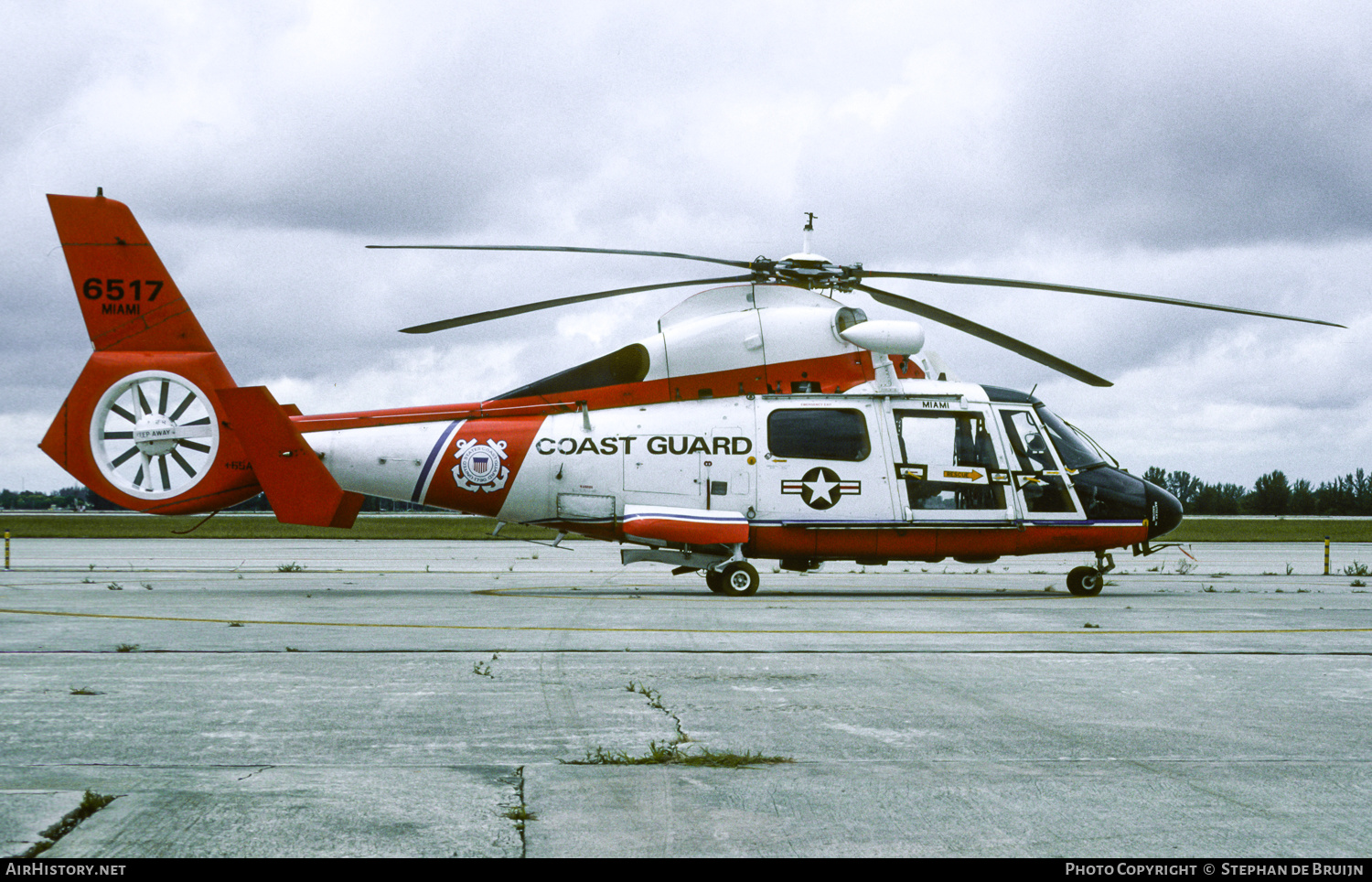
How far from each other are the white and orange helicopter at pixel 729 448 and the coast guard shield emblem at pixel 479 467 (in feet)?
0.09

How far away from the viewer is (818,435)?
16.3 m

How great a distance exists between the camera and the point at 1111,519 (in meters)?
16.8

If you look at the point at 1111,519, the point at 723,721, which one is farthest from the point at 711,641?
the point at 1111,519

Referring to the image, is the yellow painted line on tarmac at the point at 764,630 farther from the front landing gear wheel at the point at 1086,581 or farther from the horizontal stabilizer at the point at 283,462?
the front landing gear wheel at the point at 1086,581

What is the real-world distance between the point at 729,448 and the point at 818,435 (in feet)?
4.70

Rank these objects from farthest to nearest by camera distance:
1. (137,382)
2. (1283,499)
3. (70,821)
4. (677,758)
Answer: (1283,499) → (137,382) → (677,758) → (70,821)

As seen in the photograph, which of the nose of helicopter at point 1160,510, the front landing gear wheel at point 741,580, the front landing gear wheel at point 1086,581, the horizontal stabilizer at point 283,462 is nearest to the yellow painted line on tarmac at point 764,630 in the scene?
the horizontal stabilizer at point 283,462

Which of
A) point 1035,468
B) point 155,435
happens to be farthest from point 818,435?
point 155,435

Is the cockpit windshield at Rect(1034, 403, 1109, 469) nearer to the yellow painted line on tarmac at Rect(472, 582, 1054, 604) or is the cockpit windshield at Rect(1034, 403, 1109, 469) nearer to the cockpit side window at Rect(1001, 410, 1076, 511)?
the cockpit side window at Rect(1001, 410, 1076, 511)

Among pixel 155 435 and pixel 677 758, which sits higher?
pixel 155 435

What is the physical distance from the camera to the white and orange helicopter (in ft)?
50.2

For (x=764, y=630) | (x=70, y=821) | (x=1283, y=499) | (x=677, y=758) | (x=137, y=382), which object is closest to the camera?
(x=70, y=821)

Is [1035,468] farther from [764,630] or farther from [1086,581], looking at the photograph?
[764,630]
